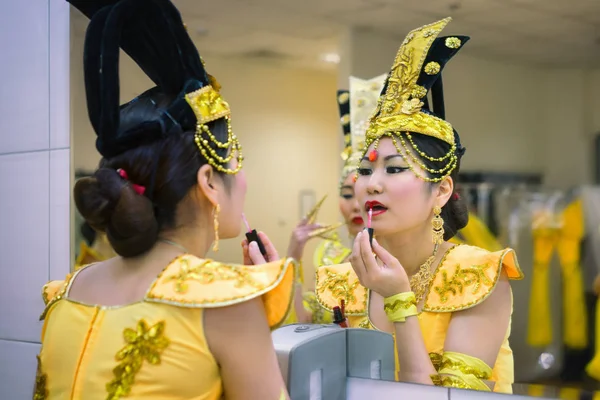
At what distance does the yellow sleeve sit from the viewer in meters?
1.12

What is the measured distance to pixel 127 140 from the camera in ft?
3.99

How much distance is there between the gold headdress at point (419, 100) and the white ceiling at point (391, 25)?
50 millimetres

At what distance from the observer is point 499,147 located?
154cm

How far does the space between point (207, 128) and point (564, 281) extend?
2.56ft

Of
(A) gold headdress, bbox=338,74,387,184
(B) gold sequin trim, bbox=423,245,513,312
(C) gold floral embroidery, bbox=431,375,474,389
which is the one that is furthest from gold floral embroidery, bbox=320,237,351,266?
(C) gold floral embroidery, bbox=431,375,474,389

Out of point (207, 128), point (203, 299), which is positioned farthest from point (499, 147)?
point (203, 299)

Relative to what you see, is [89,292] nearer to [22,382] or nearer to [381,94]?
[381,94]

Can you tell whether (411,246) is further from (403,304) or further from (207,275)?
(207,275)

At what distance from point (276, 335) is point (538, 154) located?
66 cm

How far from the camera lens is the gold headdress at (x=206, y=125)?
4.09ft

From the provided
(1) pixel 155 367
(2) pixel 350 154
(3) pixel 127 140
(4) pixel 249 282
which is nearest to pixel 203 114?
(3) pixel 127 140

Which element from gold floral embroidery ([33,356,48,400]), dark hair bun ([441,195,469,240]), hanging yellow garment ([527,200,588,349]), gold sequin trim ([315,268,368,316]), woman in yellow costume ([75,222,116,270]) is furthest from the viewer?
woman in yellow costume ([75,222,116,270])

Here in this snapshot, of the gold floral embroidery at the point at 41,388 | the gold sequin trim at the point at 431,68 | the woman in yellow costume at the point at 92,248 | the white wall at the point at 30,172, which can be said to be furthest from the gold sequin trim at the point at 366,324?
the white wall at the point at 30,172

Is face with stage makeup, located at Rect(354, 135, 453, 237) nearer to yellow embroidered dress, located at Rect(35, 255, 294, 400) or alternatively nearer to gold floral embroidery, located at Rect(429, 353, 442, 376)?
gold floral embroidery, located at Rect(429, 353, 442, 376)
